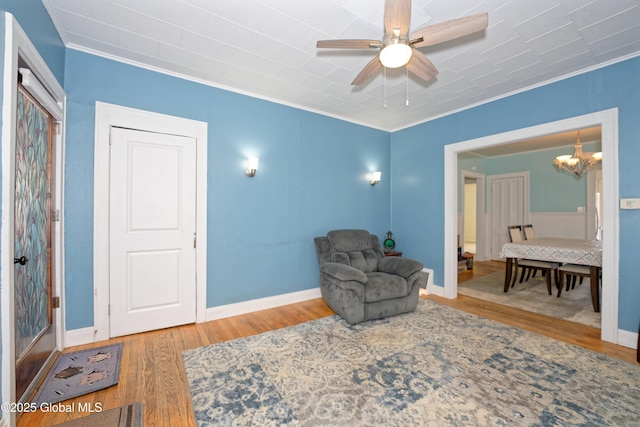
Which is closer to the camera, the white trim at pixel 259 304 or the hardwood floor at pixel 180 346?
the hardwood floor at pixel 180 346

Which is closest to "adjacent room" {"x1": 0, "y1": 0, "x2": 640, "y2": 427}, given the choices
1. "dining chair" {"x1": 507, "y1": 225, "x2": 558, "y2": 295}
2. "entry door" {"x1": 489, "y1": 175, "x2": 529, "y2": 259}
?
"dining chair" {"x1": 507, "y1": 225, "x2": 558, "y2": 295}

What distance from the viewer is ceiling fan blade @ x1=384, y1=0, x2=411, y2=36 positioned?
1.52 metres

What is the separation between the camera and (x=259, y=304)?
3.38 m

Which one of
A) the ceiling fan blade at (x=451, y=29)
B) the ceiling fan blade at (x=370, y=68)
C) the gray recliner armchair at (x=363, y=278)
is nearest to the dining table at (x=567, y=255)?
the gray recliner armchair at (x=363, y=278)

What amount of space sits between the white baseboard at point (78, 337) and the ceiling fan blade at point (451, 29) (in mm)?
3628

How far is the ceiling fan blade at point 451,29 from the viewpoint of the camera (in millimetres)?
1609

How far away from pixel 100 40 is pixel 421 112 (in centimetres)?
376

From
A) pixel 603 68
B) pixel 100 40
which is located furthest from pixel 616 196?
pixel 100 40

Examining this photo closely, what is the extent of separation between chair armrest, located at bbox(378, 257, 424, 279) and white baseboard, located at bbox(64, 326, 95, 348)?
3.16 m

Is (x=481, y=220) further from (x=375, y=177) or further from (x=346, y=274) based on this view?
(x=346, y=274)

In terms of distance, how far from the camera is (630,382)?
6.35 feet

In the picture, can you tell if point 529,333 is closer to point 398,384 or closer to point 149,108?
point 398,384

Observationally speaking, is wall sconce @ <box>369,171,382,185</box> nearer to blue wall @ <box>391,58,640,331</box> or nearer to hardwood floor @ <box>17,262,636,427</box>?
blue wall @ <box>391,58,640,331</box>

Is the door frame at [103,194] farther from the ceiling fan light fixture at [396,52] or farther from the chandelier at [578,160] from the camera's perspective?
the chandelier at [578,160]
